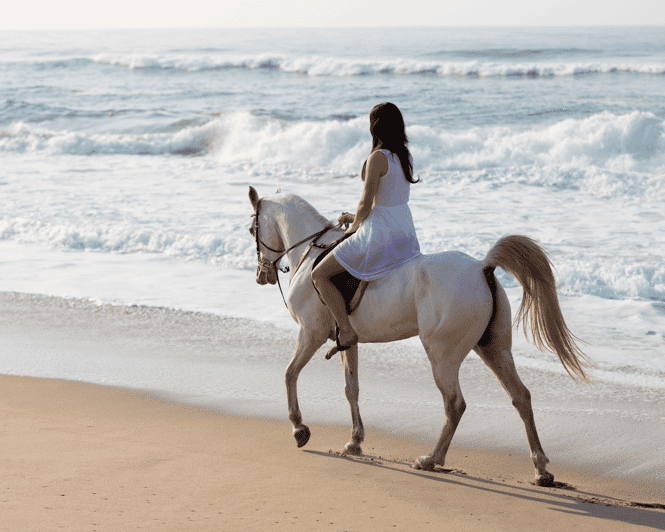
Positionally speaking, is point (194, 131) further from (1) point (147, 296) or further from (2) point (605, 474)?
(2) point (605, 474)

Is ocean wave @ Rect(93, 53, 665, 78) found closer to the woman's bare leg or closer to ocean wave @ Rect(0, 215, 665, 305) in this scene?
ocean wave @ Rect(0, 215, 665, 305)

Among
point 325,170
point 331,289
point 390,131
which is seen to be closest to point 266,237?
point 331,289

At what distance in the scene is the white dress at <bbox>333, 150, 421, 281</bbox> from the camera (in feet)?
13.6

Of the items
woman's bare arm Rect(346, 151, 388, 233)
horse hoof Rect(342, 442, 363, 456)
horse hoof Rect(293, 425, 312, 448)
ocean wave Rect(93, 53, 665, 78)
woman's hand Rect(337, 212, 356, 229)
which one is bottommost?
horse hoof Rect(342, 442, 363, 456)

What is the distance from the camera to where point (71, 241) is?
37.2 ft

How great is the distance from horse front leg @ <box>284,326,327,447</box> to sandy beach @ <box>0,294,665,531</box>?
13cm

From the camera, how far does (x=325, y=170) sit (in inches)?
724

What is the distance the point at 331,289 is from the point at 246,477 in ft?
3.82

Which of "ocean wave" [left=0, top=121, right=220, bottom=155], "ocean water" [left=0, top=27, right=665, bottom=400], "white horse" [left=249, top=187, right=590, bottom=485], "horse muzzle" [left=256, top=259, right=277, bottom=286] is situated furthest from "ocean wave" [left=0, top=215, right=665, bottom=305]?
"ocean wave" [left=0, top=121, right=220, bottom=155]

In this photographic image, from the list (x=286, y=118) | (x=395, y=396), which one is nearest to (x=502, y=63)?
(x=286, y=118)

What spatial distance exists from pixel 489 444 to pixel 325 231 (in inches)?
68.9

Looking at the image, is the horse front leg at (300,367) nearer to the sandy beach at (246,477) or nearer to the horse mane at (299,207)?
the sandy beach at (246,477)

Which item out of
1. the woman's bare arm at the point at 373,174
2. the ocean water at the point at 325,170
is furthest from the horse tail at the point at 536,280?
the ocean water at the point at 325,170

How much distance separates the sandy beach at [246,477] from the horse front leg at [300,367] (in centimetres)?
13
